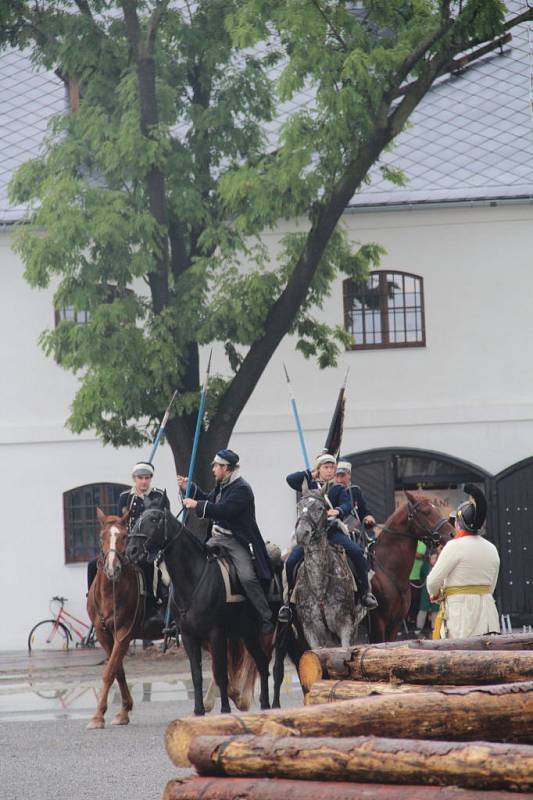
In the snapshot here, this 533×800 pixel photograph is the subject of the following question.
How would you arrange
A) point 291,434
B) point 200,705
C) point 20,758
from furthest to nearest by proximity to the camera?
1. point 291,434
2. point 200,705
3. point 20,758

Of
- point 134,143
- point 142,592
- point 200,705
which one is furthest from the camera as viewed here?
point 134,143

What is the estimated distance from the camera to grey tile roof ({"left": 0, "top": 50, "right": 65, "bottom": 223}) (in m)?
28.5

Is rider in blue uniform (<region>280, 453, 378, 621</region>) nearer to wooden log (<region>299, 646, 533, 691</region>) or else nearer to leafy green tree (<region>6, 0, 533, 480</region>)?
wooden log (<region>299, 646, 533, 691</region>)

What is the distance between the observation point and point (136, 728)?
45.6ft

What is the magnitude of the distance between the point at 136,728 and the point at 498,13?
1033 centimetres

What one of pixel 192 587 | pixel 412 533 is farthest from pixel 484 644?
pixel 412 533

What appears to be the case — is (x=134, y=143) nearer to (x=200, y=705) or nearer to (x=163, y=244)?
(x=163, y=244)

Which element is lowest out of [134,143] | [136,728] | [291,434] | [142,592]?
[136,728]

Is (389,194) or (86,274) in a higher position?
(389,194)

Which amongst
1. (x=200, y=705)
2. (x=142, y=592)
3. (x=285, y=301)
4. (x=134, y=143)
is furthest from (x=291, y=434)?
(x=200, y=705)

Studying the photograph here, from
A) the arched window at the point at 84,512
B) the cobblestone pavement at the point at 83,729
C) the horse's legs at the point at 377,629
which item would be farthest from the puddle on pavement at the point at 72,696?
the arched window at the point at 84,512

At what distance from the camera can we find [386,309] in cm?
2636

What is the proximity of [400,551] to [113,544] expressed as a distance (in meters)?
3.61

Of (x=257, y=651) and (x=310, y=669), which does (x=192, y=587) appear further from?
(x=310, y=669)
